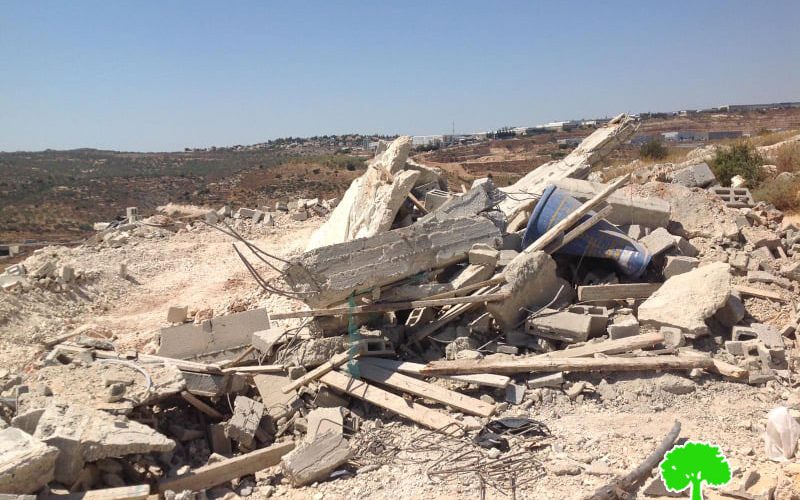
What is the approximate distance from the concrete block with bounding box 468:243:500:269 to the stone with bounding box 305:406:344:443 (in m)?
2.80

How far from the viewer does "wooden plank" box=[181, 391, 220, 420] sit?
6.08m

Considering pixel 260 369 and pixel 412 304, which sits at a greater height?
pixel 412 304

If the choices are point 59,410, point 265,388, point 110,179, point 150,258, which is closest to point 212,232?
point 150,258

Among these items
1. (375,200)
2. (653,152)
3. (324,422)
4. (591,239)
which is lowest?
(324,422)

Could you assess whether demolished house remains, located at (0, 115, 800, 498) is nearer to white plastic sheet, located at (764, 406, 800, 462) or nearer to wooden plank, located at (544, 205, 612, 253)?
wooden plank, located at (544, 205, 612, 253)

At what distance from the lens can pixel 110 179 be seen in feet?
167

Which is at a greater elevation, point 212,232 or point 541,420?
point 212,232

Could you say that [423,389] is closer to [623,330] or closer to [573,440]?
[573,440]

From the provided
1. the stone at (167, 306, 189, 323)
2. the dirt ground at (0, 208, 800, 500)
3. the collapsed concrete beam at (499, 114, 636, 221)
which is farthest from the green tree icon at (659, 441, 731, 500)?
the collapsed concrete beam at (499, 114, 636, 221)

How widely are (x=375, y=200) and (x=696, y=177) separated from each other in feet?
21.8

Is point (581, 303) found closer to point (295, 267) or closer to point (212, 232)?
point (295, 267)

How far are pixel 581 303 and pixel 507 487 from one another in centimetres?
352

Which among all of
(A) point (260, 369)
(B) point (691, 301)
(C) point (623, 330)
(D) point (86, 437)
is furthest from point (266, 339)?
(B) point (691, 301)

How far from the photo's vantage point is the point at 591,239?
814cm
